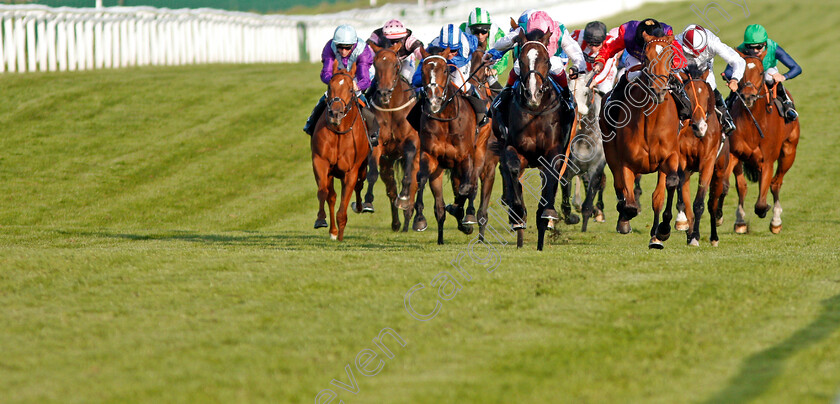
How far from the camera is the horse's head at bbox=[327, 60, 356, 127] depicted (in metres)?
11.9

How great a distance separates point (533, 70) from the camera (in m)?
10.4

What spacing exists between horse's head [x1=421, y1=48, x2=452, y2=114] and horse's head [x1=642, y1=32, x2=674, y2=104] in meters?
2.20

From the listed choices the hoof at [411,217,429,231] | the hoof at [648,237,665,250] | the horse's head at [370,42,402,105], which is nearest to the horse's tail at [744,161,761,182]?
the hoof at [648,237,665,250]

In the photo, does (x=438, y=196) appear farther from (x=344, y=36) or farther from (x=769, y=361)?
(x=769, y=361)

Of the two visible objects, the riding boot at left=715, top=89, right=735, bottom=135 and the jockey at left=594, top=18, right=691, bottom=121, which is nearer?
the jockey at left=594, top=18, right=691, bottom=121

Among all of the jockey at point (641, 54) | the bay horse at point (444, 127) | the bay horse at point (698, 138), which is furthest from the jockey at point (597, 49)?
the bay horse at point (444, 127)

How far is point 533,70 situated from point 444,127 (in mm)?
1877

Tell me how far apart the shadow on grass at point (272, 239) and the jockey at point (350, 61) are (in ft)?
4.23

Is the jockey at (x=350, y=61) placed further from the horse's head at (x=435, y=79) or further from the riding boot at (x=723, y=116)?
the riding boot at (x=723, y=116)

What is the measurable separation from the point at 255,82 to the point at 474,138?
16.9 metres

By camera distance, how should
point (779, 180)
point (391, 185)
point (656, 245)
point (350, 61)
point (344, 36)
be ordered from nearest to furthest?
point (656, 245), point (344, 36), point (350, 61), point (779, 180), point (391, 185)

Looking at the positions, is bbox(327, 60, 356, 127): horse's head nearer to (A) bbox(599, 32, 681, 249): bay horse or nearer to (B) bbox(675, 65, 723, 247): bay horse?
(A) bbox(599, 32, 681, 249): bay horse

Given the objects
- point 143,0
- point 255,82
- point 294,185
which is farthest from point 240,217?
point 143,0

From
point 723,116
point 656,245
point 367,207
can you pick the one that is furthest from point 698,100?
point 367,207
